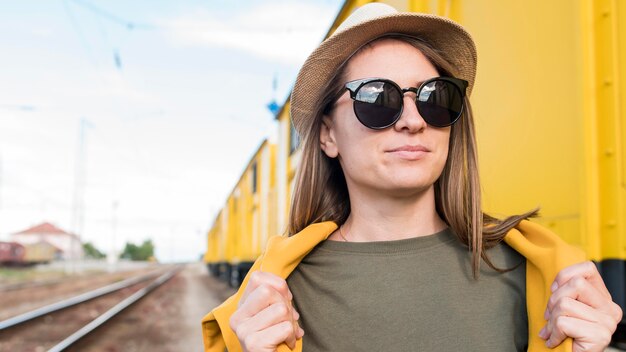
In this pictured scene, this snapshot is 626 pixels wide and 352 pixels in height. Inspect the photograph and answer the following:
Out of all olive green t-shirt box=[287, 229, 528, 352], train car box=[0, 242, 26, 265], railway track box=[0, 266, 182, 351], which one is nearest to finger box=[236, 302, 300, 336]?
olive green t-shirt box=[287, 229, 528, 352]

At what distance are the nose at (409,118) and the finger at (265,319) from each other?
0.55 metres

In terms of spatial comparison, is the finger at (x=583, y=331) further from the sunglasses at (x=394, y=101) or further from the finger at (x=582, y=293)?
the sunglasses at (x=394, y=101)

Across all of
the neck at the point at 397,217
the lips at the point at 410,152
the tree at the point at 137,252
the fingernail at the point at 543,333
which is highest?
the lips at the point at 410,152

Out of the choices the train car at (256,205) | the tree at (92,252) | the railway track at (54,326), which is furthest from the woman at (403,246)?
the tree at (92,252)

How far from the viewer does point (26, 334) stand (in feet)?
31.2

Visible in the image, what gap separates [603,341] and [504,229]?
1.17 feet

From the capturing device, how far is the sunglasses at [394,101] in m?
1.53

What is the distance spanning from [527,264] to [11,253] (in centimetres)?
5068

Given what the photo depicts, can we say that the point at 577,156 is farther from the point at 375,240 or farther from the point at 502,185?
the point at 375,240

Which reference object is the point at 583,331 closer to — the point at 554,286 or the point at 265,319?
the point at 554,286

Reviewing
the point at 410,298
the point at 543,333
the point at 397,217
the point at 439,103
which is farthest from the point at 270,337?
the point at 439,103

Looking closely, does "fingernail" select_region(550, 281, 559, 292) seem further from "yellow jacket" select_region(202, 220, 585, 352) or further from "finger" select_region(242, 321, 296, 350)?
"finger" select_region(242, 321, 296, 350)

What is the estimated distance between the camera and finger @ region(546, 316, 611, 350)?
1.21 metres

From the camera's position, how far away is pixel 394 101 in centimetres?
152
